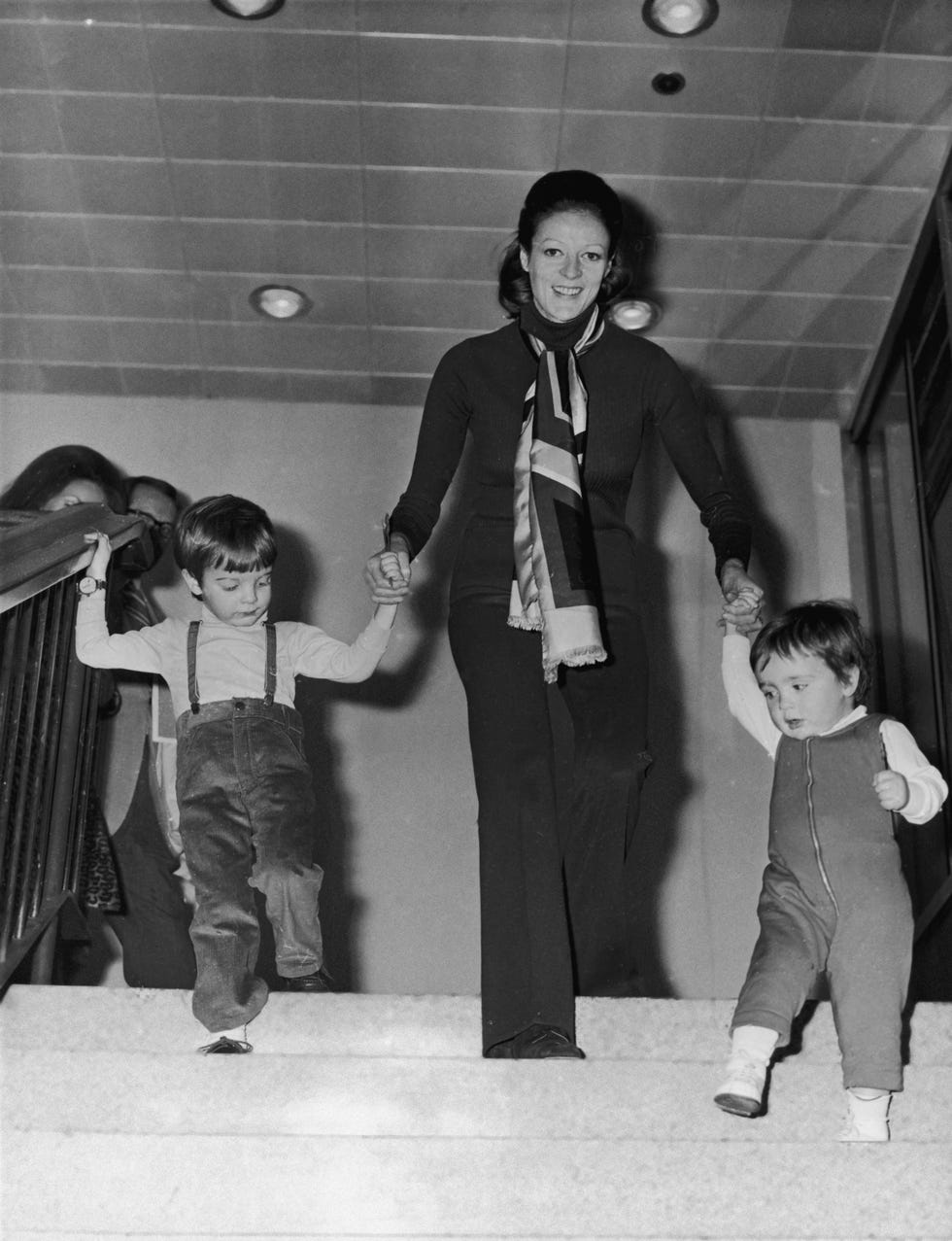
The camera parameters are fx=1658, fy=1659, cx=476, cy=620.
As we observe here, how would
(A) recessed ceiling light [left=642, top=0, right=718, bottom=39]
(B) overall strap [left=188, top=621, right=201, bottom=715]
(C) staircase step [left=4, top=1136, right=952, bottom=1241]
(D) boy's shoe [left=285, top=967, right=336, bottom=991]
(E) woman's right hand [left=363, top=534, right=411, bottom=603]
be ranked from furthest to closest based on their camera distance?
(A) recessed ceiling light [left=642, top=0, right=718, bottom=39]
(B) overall strap [left=188, top=621, right=201, bottom=715]
(D) boy's shoe [left=285, top=967, right=336, bottom=991]
(E) woman's right hand [left=363, top=534, right=411, bottom=603]
(C) staircase step [left=4, top=1136, right=952, bottom=1241]

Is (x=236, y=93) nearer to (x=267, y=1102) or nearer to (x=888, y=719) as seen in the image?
(x=888, y=719)

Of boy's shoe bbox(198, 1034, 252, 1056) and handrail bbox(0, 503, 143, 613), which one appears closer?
boy's shoe bbox(198, 1034, 252, 1056)

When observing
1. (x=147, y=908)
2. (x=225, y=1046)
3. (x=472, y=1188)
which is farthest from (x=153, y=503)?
(x=472, y=1188)

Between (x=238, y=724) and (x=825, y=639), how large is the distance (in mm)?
1124

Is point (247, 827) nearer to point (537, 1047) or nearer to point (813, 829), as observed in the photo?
point (537, 1047)

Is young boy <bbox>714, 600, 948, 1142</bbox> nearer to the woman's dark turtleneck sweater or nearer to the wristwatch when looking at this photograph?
the woman's dark turtleneck sweater

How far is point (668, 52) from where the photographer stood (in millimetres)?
4723

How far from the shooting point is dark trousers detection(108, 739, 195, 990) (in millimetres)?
4000

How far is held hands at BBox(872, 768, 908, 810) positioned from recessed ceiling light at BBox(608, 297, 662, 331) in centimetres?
315

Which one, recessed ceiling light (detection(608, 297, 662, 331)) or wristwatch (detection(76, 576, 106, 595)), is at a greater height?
recessed ceiling light (detection(608, 297, 662, 331))

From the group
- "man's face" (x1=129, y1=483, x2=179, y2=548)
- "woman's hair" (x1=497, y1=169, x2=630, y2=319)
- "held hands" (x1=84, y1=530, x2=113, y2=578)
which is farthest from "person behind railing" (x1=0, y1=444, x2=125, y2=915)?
"woman's hair" (x1=497, y1=169, x2=630, y2=319)

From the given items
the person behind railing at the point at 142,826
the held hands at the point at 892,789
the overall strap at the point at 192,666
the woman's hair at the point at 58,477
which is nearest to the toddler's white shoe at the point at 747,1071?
the held hands at the point at 892,789

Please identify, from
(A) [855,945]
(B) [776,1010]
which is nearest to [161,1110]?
(B) [776,1010]

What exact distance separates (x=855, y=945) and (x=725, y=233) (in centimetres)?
315
